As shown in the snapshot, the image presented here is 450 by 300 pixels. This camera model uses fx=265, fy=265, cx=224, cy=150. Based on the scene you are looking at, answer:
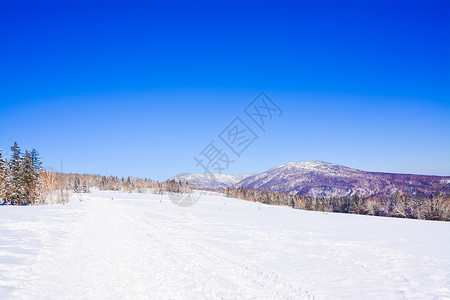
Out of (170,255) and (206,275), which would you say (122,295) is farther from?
(170,255)

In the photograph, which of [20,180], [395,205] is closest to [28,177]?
[20,180]

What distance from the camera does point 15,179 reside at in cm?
4506

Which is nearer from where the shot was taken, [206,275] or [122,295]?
[122,295]

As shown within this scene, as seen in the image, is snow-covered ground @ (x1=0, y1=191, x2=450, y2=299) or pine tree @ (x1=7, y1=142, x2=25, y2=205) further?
pine tree @ (x1=7, y1=142, x2=25, y2=205)

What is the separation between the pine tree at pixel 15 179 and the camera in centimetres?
4509

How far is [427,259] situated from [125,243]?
40.7ft

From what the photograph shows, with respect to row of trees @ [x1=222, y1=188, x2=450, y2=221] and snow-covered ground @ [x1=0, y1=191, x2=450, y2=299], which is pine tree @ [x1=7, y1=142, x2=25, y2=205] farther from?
row of trees @ [x1=222, y1=188, x2=450, y2=221]

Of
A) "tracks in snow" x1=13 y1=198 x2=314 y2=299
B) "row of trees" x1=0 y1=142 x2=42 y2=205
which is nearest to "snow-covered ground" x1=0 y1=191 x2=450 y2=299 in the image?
"tracks in snow" x1=13 y1=198 x2=314 y2=299

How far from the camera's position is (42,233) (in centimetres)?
1413

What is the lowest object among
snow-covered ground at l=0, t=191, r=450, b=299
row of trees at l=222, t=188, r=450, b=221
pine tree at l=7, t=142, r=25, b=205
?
row of trees at l=222, t=188, r=450, b=221

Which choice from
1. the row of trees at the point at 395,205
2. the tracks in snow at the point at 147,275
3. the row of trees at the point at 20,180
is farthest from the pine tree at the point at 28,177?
the row of trees at the point at 395,205

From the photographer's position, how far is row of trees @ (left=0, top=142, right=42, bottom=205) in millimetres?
45188

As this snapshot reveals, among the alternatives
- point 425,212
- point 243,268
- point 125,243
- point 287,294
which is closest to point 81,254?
point 125,243

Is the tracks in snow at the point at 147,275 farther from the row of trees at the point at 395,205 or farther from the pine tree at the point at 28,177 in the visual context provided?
the row of trees at the point at 395,205
